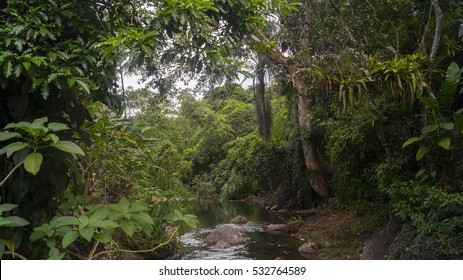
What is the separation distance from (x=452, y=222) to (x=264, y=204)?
30.8 ft

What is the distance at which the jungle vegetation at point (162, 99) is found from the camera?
2.29 meters

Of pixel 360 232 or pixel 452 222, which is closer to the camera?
pixel 452 222

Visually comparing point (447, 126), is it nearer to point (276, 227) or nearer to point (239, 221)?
point (276, 227)

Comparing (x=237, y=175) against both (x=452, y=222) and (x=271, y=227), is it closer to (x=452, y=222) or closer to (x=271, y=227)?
(x=271, y=227)

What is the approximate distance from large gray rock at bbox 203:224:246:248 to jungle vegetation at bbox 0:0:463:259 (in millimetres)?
1359

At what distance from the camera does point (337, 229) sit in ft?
24.0

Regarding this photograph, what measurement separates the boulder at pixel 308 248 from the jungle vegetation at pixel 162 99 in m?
1.06

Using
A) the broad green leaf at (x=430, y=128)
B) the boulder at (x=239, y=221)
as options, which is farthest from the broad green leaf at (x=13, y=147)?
the boulder at (x=239, y=221)

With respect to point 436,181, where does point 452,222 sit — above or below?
below

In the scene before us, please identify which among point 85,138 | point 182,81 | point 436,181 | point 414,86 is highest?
point 182,81

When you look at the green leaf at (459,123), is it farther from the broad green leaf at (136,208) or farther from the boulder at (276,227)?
the boulder at (276,227)

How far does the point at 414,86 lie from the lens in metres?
4.34

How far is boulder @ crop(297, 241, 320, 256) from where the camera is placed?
21.8 feet

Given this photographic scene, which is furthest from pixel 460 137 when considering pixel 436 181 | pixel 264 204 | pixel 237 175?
pixel 237 175
